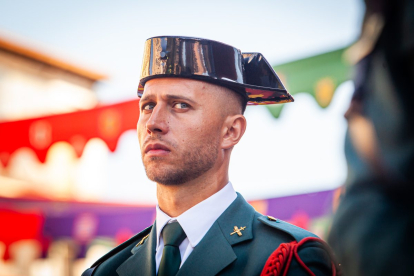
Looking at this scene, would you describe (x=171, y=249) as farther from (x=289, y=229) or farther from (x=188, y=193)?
(x=289, y=229)

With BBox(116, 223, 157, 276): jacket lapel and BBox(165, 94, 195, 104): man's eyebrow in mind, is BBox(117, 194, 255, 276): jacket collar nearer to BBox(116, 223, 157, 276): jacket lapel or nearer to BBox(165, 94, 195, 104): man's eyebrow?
BBox(116, 223, 157, 276): jacket lapel

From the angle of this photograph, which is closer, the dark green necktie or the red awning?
the dark green necktie

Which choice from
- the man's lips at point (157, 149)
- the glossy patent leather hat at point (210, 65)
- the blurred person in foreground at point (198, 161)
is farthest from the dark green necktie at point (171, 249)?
the glossy patent leather hat at point (210, 65)

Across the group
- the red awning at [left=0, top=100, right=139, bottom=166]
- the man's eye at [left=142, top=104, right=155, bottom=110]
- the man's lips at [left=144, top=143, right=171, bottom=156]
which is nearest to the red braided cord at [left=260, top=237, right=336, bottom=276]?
the man's lips at [left=144, top=143, right=171, bottom=156]

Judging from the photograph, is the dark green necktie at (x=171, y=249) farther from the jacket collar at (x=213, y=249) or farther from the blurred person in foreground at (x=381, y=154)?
the blurred person in foreground at (x=381, y=154)

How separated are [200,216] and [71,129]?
3.49 meters

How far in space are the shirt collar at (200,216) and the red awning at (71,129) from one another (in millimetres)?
2605

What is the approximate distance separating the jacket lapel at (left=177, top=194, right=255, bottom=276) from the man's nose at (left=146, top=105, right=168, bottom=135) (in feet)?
1.47

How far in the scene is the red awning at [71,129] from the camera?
4.53 meters

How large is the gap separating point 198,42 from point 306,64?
1.77 meters

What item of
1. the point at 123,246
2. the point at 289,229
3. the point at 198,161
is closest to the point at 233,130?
the point at 198,161

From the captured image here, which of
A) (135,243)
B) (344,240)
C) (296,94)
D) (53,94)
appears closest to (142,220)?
(296,94)

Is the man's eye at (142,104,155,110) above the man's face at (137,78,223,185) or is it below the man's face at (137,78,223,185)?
above

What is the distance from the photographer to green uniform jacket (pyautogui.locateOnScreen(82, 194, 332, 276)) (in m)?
1.60
